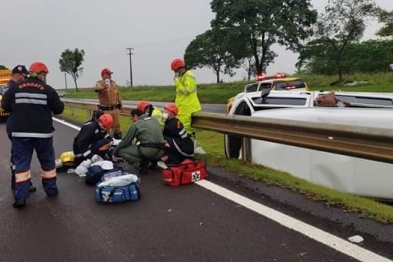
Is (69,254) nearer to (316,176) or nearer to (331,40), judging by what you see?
(316,176)

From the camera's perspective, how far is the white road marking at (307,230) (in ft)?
11.2

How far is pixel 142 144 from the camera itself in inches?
274

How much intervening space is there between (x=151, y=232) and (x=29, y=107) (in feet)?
7.89

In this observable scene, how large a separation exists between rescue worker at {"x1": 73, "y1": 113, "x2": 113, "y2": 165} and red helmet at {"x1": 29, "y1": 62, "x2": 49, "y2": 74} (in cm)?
186

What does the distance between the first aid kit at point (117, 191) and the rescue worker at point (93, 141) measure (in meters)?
2.12

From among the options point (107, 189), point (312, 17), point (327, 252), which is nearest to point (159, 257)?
point (327, 252)

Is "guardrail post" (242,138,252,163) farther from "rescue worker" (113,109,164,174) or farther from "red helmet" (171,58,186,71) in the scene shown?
"red helmet" (171,58,186,71)

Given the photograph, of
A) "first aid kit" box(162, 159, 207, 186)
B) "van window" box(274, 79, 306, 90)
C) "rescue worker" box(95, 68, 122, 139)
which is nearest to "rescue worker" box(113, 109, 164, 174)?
"first aid kit" box(162, 159, 207, 186)

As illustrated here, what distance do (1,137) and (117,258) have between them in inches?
444

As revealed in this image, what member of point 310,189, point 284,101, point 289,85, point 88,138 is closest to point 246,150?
point 284,101

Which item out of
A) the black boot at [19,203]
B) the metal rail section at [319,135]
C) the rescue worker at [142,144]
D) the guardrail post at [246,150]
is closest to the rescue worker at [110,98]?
the rescue worker at [142,144]

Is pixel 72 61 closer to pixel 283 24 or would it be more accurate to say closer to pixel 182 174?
pixel 283 24

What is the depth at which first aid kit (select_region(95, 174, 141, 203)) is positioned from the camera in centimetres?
516

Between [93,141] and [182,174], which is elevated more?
[93,141]
